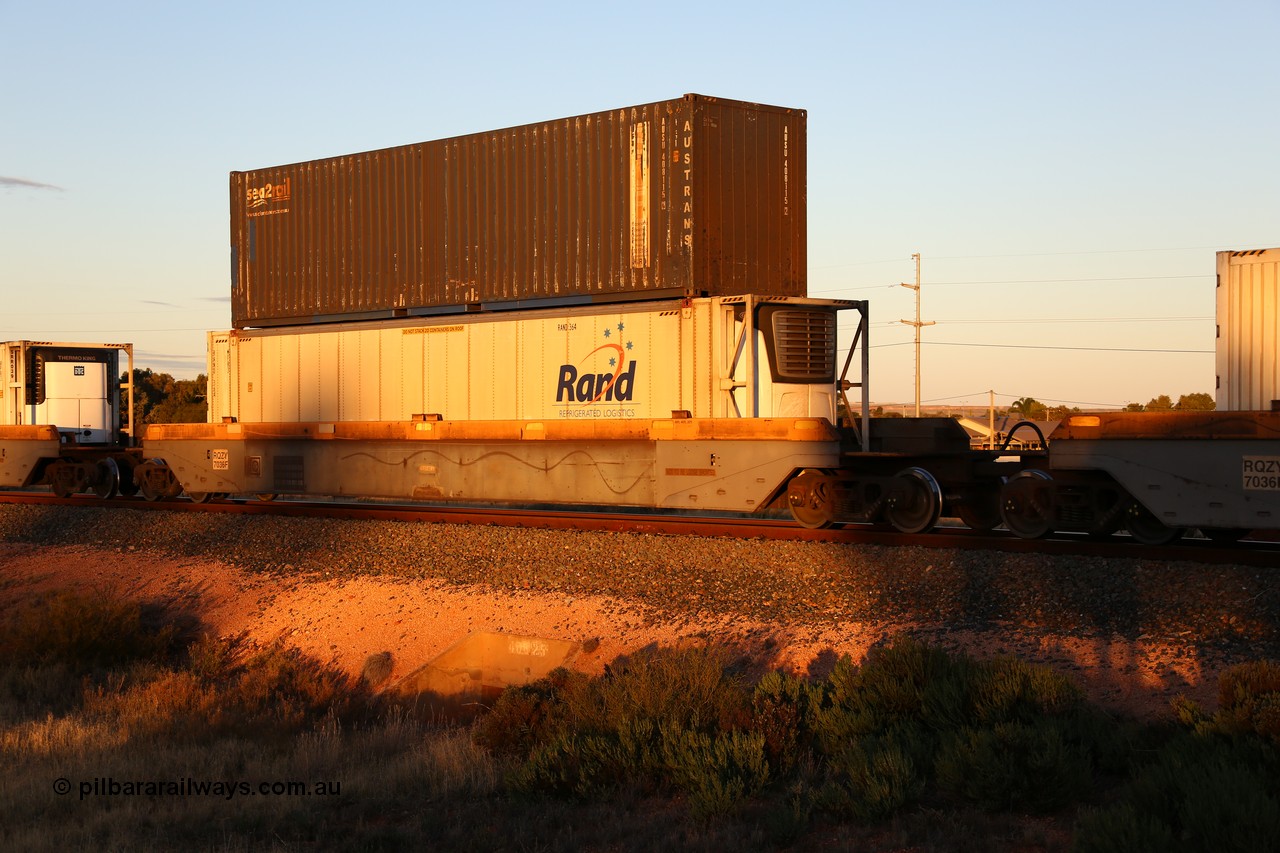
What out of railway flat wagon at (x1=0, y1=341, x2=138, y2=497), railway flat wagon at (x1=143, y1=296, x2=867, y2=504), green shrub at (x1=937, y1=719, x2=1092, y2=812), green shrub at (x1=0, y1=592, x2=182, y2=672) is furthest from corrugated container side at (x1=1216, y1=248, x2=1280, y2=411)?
railway flat wagon at (x1=0, y1=341, x2=138, y2=497)

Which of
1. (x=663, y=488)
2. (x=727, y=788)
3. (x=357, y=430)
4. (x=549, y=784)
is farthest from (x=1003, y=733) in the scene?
(x=357, y=430)

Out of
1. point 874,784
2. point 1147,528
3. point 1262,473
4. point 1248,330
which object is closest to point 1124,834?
point 874,784

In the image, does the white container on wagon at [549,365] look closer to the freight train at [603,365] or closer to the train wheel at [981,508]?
the freight train at [603,365]

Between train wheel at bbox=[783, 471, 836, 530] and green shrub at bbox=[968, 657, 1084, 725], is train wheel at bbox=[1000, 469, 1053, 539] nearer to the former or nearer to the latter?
train wheel at bbox=[783, 471, 836, 530]

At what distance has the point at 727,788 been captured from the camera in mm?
6500

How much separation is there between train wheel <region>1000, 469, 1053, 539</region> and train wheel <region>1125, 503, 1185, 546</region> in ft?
2.58

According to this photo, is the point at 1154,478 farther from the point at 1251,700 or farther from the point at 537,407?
the point at 537,407

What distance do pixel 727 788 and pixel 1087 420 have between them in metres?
6.84

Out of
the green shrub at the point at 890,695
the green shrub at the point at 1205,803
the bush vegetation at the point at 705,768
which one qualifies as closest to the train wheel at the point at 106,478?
the bush vegetation at the point at 705,768

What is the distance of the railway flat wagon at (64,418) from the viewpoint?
2236 centimetres

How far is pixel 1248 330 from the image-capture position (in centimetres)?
1130

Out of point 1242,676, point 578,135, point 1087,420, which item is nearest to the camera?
point 1242,676

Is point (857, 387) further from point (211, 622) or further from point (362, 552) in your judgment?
point (211, 622)

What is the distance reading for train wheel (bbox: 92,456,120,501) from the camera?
71.9 feet
